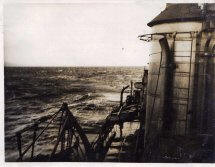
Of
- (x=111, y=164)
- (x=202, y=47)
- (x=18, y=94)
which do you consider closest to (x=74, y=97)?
(x=18, y=94)

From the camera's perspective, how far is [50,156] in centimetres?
305

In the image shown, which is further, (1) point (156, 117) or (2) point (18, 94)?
(1) point (156, 117)

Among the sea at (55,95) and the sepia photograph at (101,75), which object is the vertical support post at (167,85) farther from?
the sea at (55,95)

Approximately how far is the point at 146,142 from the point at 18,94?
1363 mm

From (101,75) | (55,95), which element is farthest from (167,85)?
(55,95)

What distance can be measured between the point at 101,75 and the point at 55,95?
482mm

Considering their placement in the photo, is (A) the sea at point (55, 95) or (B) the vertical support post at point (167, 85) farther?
(B) the vertical support post at point (167, 85)

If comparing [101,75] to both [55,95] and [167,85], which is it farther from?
[167,85]

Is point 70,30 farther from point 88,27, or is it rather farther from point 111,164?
point 111,164

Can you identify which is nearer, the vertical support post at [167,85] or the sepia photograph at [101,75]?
the sepia photograph at [101,75]

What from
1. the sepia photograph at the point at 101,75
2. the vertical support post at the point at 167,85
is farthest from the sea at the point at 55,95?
the vertical support post at the point at 167,85

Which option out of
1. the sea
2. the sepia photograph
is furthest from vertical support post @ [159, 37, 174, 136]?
the sea

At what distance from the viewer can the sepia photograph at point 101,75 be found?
2.98 metres

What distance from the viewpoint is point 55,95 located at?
311 cm
